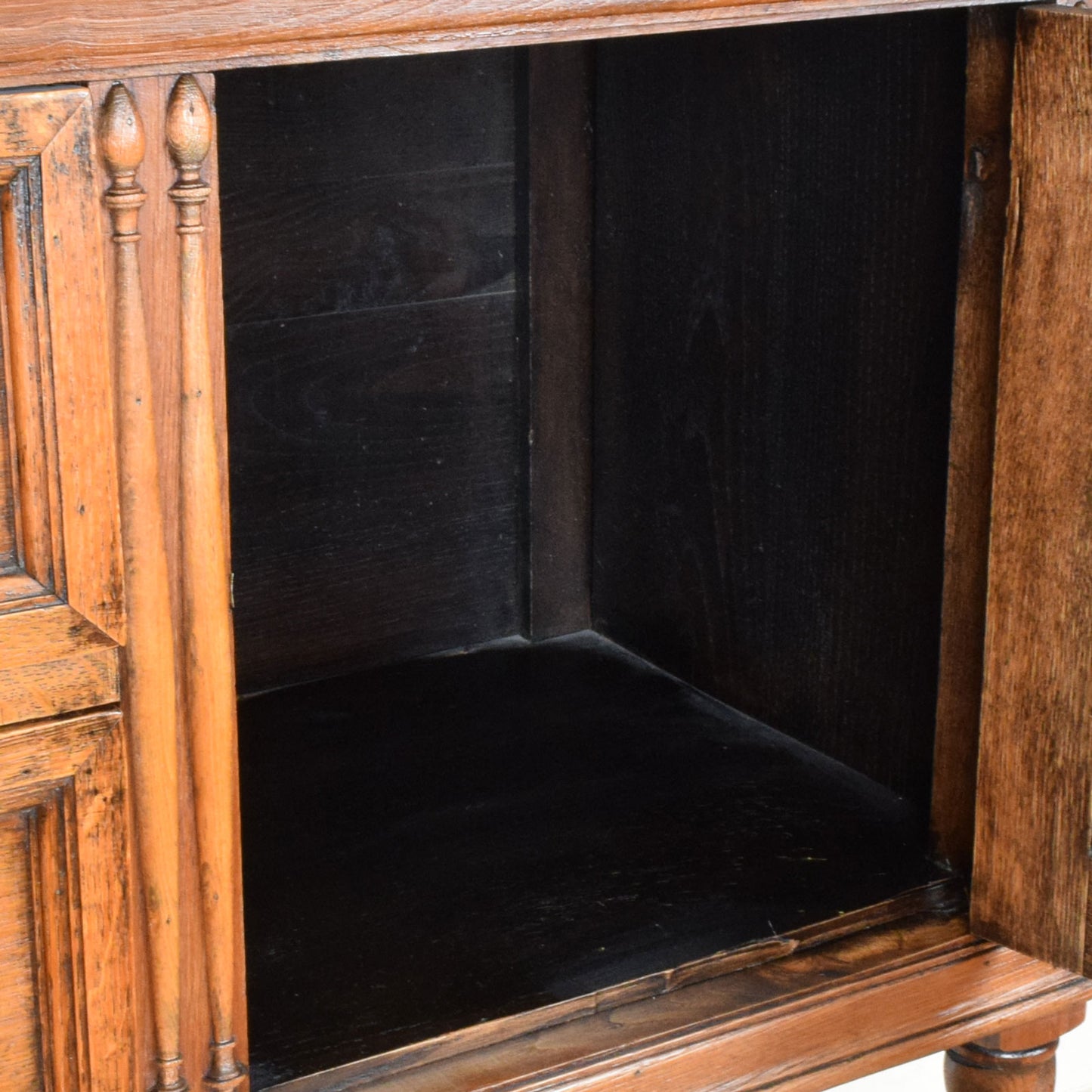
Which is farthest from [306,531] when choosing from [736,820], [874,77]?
[874,77]

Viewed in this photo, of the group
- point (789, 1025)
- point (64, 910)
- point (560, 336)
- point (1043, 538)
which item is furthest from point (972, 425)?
point (64, 910)

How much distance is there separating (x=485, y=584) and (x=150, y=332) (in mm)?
857

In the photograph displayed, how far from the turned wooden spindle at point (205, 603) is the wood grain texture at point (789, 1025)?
0.13m

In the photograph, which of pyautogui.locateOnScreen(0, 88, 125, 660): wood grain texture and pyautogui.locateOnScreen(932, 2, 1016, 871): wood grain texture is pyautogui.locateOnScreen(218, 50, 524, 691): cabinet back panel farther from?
pyautogui.locateOnScreen(0, 88, 125, 660): wood grain texture

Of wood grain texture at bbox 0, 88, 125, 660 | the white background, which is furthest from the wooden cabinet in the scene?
the white background

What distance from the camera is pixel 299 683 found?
Answer: 1.54 meters

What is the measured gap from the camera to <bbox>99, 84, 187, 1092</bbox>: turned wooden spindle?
A: 754 millimetres

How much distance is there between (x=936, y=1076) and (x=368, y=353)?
35.3 inches

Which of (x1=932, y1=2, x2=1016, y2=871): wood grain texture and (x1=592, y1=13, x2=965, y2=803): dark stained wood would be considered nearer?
(x1=932, y1=2, x2=1016, y2=871): wood grain texture

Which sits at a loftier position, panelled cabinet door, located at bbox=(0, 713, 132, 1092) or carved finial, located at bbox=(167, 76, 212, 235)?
carved finial, located at bbox=(167, 76, 212, 235)

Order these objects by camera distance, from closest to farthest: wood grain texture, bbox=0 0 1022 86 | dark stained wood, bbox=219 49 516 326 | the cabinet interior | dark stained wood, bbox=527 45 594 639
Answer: wood grain texture, bbox=0 0 1022 86 → the cabinet interior → dark stained wood, bbox=219 49 516 326 → dark stained wood, bbox=527 45 594 639

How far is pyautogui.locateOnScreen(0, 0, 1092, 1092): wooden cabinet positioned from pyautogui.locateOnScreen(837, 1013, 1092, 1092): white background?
1.55ft

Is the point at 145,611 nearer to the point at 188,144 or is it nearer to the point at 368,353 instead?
the point at 188,144

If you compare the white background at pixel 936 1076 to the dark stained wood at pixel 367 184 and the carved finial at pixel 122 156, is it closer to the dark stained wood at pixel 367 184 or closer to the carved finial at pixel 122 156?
the dark stained wood at pixel 367 184
